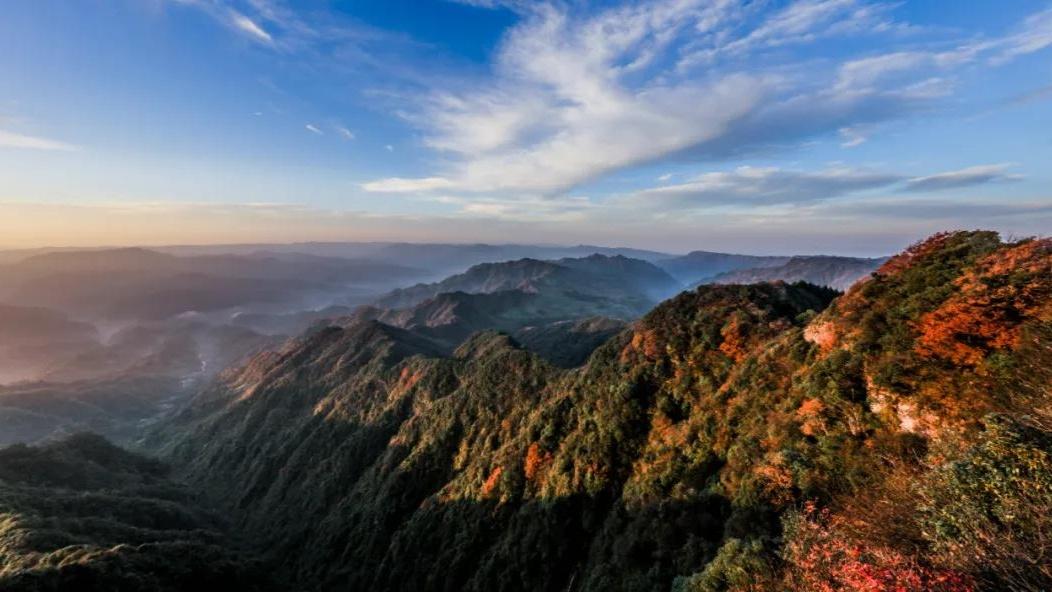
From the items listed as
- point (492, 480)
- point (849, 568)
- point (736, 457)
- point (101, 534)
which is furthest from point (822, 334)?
point (101, 534)

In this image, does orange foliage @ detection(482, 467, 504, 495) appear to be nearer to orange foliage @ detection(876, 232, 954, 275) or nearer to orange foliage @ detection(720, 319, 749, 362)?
orange foliage @ detection(720, 319, 749, 362)

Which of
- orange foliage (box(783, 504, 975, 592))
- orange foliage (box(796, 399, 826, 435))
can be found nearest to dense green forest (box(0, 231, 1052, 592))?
orange foliage (box(783, 504, 975, 592))

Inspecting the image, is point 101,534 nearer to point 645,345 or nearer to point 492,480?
point 492,480

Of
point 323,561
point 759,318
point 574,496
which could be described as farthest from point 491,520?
point 759,318

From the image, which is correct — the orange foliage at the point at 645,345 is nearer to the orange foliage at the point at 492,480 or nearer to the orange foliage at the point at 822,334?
the orange foliage at the point at 822,334

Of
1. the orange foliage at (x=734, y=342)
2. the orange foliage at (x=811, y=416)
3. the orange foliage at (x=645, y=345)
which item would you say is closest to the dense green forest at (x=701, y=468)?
the orange foliage at (x=811, y=416)

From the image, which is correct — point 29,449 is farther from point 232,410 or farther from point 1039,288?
point 1039,288
